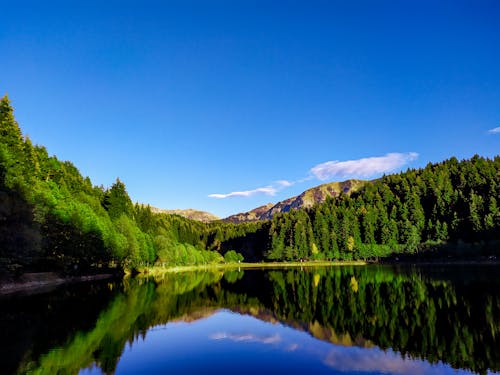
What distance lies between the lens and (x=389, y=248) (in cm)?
17175

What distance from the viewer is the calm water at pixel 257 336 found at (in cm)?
1783

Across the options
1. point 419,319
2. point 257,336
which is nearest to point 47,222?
point 257,336

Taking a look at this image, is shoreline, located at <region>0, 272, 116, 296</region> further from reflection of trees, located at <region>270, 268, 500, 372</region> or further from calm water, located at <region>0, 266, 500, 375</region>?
reflection of trees, located at <region>270, 268, 500, 372</region>

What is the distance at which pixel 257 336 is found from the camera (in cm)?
2498

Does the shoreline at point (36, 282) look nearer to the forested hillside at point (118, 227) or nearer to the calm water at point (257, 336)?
the forested hillside at point (118, 227)

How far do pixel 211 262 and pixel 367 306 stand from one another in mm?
158730

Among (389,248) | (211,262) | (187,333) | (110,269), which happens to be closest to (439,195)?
(389,248)

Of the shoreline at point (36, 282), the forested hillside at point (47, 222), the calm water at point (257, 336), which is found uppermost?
the forested hillside at point (47, 222)

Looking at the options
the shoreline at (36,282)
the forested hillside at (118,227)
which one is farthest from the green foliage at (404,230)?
the shoreline at (36,282)

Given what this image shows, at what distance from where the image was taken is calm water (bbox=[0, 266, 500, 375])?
17.8 m

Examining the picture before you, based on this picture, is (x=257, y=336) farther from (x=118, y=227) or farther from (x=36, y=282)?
(x=118, y=227)

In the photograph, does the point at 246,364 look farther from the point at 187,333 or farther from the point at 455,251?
the point at 455,251

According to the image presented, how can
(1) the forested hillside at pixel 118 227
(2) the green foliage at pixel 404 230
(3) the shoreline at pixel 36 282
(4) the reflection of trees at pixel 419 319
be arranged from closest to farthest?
1. (4) the reflection of trees at pixel 419 319
2. (1) the forested hillside at pixel 118 227
3. (3) the shoreline at pixel 36 282
4. (2) the green foliage at pixel 404 230

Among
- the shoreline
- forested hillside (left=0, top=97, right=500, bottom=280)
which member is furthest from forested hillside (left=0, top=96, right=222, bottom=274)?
the shoreline
